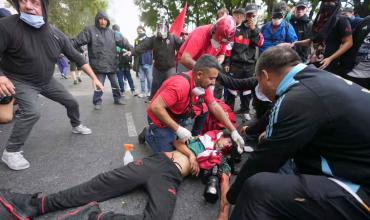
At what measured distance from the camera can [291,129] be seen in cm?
146

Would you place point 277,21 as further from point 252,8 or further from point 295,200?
point 295,200

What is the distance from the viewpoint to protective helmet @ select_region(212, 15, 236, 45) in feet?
10.7

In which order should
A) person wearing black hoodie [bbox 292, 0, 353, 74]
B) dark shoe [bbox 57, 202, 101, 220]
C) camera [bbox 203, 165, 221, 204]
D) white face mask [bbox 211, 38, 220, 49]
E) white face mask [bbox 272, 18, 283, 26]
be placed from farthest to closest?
white face mask [bbox 272, 18, 283, 26], white face mask [bbox 211, 38, 220, 49], person wearing black hoodie [bbox 292, 0, 353, 74], camera [bbox 203, 165, 221, 204], dark shoe [bbox 57, 202, 101, 220]

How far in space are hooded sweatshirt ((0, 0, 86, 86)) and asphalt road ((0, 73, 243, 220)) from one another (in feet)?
3.04

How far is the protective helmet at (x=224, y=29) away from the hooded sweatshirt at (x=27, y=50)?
195 centimetres

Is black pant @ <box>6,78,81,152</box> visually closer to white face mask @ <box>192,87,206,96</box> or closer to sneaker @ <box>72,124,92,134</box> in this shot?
sneaker @ <box>72,124,92,134</box>

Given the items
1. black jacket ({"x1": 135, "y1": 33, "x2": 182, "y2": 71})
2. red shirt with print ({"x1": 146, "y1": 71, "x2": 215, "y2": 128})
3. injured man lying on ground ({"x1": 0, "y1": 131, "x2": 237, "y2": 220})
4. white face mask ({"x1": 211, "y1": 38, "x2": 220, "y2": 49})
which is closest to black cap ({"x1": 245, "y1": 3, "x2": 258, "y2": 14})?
white face mask ({"x1": 211, "y1": 38, "x2": 220, "y2": 49})

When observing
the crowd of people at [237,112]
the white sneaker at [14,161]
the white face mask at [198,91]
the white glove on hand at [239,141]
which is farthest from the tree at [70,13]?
the white glove on hand at [239,141]

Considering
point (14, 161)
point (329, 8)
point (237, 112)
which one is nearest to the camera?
point (14, 161)

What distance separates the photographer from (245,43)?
15.2 feet

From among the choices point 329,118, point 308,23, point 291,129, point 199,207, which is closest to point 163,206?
point 199,207

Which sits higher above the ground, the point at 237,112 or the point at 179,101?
the point at 179,101

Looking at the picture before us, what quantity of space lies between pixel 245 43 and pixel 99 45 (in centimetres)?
284

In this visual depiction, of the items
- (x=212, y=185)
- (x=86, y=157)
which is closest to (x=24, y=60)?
(x=86, y=157)
